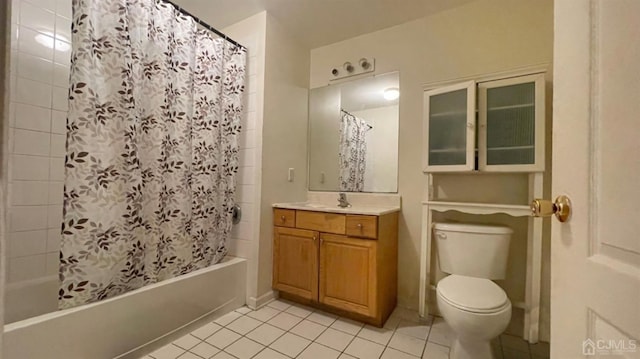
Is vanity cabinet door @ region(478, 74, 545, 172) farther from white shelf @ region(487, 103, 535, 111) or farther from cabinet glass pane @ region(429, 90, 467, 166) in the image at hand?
cabinet glass pane @ region(429, 90, 467, 166)

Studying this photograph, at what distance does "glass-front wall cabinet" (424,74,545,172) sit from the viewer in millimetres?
1619

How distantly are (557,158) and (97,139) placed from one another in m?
1.83

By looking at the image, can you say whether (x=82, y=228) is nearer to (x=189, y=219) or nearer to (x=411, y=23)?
(x=189, y=219)

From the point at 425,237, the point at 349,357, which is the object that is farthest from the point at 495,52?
the point at 349,357

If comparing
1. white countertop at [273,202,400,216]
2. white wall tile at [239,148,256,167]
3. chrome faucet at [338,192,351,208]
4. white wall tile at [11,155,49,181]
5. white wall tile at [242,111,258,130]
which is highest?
white wall tile at [242,111,258,130]

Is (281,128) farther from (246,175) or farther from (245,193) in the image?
(245,193)

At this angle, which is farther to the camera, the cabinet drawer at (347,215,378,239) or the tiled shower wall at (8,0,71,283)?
the cabinet drawer at (347,215,378,239)

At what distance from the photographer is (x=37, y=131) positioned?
1.62m

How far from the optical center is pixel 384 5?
2.00 metres

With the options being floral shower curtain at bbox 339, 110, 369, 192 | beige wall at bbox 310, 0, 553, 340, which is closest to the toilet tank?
beige wall at bbox 310, 0, 553, 340

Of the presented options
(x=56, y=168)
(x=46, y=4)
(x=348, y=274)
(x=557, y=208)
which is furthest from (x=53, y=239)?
(x=557, y=208)

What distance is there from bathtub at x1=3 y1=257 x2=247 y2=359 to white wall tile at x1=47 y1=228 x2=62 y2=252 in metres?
0.74

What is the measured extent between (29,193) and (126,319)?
105 cm

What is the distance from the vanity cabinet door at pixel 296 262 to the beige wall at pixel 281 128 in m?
0.08
